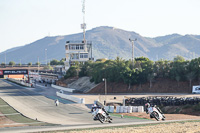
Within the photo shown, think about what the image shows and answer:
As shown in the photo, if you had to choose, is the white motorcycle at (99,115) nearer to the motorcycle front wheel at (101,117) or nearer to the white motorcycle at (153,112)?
the motorcycle front wheel at (101,117)

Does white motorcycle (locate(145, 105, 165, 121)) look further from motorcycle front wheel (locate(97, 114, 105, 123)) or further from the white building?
the white building

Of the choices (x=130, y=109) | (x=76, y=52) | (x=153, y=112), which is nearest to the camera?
(x=153, y=112)

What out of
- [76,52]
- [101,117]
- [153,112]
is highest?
[76,52]

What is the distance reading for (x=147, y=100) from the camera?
197 feet

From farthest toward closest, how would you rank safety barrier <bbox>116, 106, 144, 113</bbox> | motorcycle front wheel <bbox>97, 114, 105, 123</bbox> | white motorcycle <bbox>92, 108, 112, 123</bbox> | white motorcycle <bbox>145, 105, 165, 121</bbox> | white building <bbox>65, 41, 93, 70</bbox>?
white building <bbox>65, 41, 93, 70</bbox>
safety barrier <bbox>116, 106, 144, 113</bbox>
white motorcycle <bbox>145, 105, 165, 121</bbox>
motorcycle front wheel <bbox>97, 114, 105, 123</bbox>
white motorcycle <bbox>92, 108, 112, 123</bbox>

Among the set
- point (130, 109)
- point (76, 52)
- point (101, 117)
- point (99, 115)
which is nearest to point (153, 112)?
point (101, 117)

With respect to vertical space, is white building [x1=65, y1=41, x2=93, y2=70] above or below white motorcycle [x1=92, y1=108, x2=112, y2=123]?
above

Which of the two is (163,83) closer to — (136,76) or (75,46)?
(136,76)

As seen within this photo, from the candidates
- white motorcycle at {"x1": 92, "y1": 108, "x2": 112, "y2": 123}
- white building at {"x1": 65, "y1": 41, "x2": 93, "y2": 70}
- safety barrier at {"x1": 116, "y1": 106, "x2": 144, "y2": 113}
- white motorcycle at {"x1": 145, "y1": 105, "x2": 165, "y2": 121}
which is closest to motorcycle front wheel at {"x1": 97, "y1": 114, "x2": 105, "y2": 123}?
white motorcycle at {"x1": 92, "y1": 108, "x2": 112, "y2": 123}

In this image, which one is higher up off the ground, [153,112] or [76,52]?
[76,52]

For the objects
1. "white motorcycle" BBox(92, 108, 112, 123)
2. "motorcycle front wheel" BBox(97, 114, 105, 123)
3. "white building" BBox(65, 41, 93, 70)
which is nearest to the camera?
"white motorcycle" BBox(92, 108, 112, 123)

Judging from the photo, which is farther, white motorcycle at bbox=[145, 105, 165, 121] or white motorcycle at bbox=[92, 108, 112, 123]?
white motorcycle at bbox=[145, 105, 165, 121]

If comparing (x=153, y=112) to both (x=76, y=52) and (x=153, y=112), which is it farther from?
(x=76, y=52)

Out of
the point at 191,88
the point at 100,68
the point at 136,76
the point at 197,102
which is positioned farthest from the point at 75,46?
the point at 197,102
